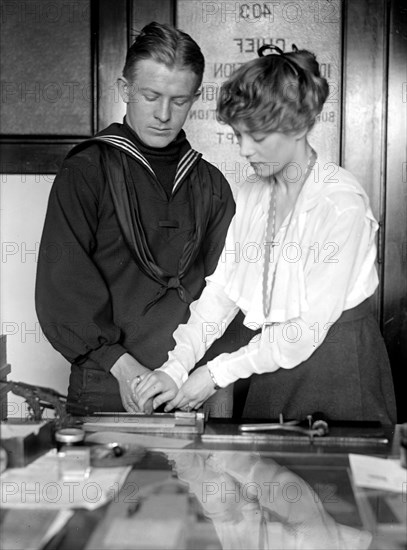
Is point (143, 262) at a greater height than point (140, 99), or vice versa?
point (140, 99)

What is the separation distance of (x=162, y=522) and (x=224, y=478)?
0.28 meters

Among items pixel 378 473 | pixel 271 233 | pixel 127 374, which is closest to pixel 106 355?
pixel 127 374

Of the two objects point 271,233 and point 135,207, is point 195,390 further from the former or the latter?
point 135,207

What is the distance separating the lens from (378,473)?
5.56 feet

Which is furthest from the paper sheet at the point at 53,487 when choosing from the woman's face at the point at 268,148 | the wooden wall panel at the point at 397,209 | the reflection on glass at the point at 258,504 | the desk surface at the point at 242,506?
the wooden wall panel at the point at 397,209

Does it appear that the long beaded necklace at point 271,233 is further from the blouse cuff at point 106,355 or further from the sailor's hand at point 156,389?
the blouse cuff at point 106,355

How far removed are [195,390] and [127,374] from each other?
428 mm

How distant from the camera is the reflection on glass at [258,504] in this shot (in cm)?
136

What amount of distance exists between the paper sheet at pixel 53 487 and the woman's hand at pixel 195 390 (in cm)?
61

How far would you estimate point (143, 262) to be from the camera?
285 cm

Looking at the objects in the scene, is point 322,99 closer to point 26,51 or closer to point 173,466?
point 173,466

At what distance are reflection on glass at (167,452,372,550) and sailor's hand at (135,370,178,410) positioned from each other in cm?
51

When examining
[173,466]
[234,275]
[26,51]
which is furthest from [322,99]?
[26,51]

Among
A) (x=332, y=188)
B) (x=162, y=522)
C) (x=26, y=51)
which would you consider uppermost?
(x=26, y=51)
